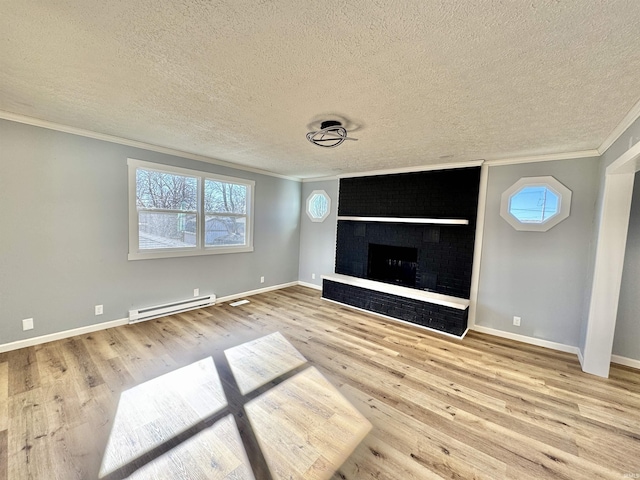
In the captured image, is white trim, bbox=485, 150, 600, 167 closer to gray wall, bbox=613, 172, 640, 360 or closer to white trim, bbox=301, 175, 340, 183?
gray wall, bbox=613, 172, 640, 360

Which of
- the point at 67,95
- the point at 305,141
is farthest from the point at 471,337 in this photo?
the point at 67,95

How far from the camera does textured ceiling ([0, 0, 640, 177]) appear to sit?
118cm

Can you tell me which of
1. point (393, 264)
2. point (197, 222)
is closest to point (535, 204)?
point (393, 264)

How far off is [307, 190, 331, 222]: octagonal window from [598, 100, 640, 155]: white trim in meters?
3.95

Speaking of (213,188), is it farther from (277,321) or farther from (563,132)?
(563,132)

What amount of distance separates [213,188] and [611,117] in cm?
477

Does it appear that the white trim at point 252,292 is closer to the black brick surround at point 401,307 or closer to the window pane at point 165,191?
the black brick surround at point 401,307

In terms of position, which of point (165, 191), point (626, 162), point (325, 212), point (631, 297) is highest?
point (626, 162)

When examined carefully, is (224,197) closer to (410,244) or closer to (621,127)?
(410,244)

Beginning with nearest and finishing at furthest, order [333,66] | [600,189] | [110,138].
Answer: [333,66]
[600,189]
[110,138]

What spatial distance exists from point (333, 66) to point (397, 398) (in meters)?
2.60

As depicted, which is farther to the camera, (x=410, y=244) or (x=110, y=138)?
(x=410, y=244)

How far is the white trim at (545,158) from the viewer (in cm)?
307

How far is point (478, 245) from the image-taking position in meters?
3.78
